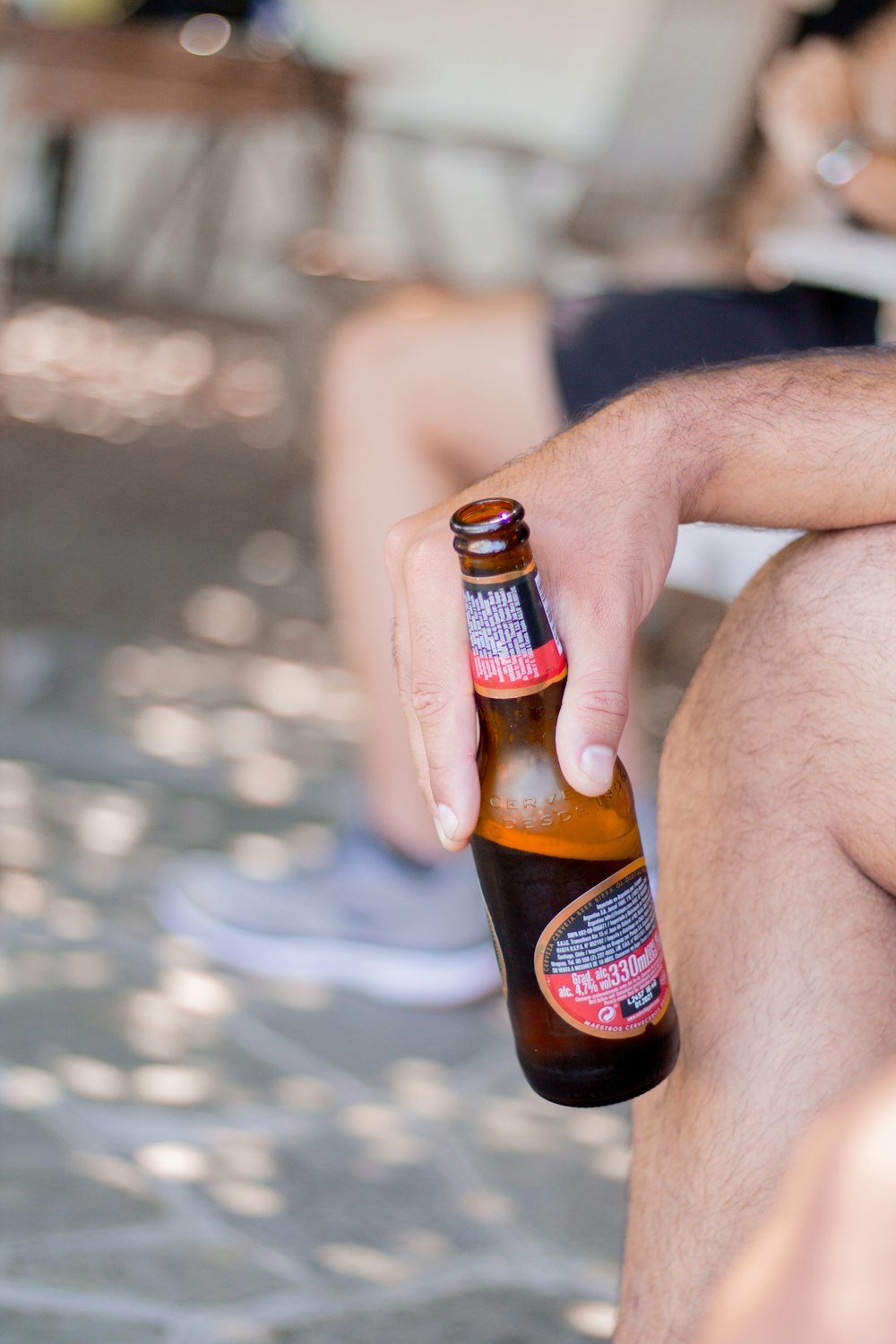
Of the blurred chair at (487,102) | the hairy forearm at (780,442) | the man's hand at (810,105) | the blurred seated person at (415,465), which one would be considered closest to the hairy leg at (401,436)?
the blurred seated person at (415,465)

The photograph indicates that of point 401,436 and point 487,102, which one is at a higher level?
point 401,436

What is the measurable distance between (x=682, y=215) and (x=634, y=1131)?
2926 mm

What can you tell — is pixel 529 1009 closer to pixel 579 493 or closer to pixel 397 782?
pixel 579 493

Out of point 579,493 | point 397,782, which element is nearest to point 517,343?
point 397,782

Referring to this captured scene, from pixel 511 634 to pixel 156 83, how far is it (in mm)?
2744

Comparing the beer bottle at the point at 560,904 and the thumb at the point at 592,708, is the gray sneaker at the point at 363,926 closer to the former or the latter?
the beer bottle at the point at 560,904

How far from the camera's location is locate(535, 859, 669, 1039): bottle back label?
2.88ft

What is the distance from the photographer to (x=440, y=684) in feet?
2.82

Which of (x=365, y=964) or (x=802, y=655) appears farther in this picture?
(x=365, y=964)

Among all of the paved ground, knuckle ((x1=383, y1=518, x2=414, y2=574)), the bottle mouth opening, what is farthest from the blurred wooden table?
the bottle mouth opening

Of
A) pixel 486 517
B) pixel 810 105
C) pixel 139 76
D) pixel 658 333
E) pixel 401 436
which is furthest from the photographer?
pixel 139 76

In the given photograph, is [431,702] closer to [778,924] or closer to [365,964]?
[778,924]

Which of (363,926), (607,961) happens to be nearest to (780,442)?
(607,961)

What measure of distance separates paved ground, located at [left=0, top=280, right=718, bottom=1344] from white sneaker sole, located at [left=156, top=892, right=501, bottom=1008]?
0.03 metres
